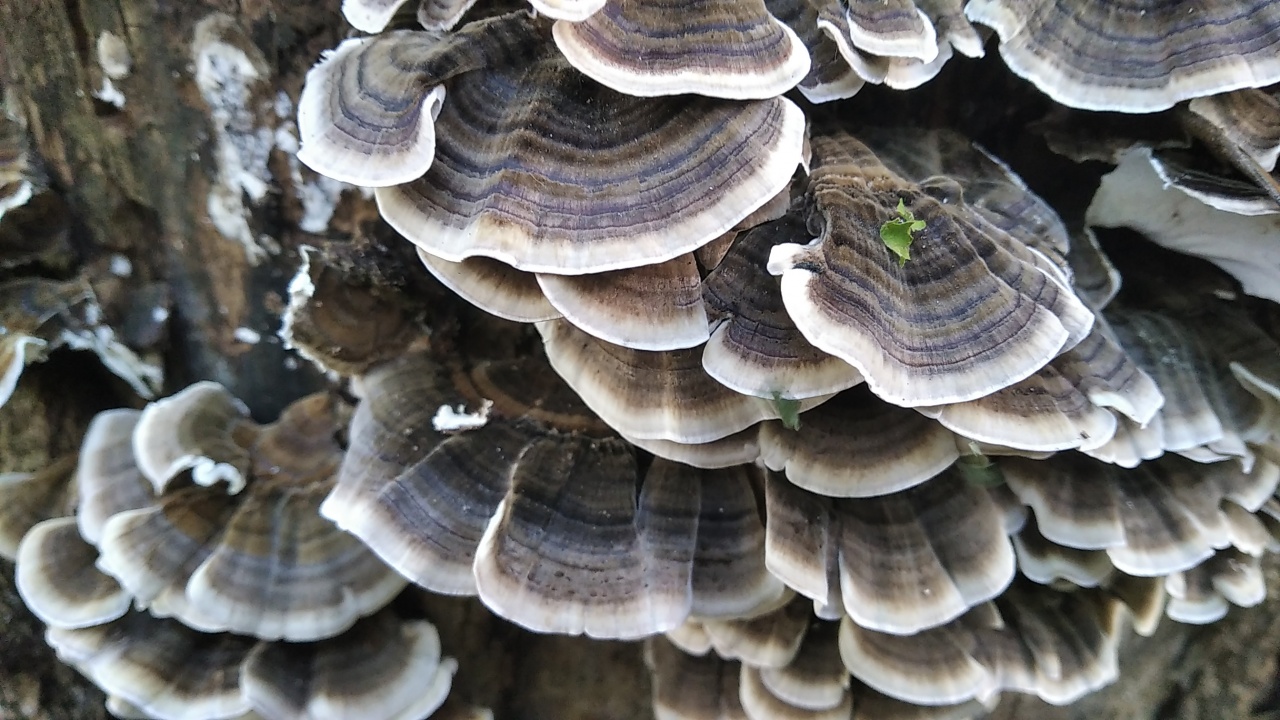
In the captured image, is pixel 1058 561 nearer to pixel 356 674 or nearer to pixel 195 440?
pixel 356 674

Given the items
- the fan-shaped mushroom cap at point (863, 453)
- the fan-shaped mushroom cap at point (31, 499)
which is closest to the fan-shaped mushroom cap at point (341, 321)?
the fan-shaped mushroom cap at point (31, 499)

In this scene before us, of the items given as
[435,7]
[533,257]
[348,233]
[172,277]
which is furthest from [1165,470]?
[172,277]

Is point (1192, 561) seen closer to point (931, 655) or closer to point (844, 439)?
point (931, 655)

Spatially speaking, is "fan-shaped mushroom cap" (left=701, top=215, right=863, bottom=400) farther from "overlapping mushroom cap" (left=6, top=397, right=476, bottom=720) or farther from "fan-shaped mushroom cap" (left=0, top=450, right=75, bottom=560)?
"fan-shaped mushroom cap" (left=0, top=450, right=75, bottom=560)

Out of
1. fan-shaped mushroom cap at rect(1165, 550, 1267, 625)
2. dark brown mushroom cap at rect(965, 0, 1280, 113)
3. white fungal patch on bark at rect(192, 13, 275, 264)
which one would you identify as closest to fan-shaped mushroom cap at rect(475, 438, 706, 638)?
white fungal patch on bark at rect(192, 13, 275, 264)

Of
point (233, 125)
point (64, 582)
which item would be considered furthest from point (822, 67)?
point (64, 582)

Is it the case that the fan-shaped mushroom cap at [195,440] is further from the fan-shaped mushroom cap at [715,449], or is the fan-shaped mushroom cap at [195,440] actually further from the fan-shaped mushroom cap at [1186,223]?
the fan-shaped mushroom cap at [1186,223]
